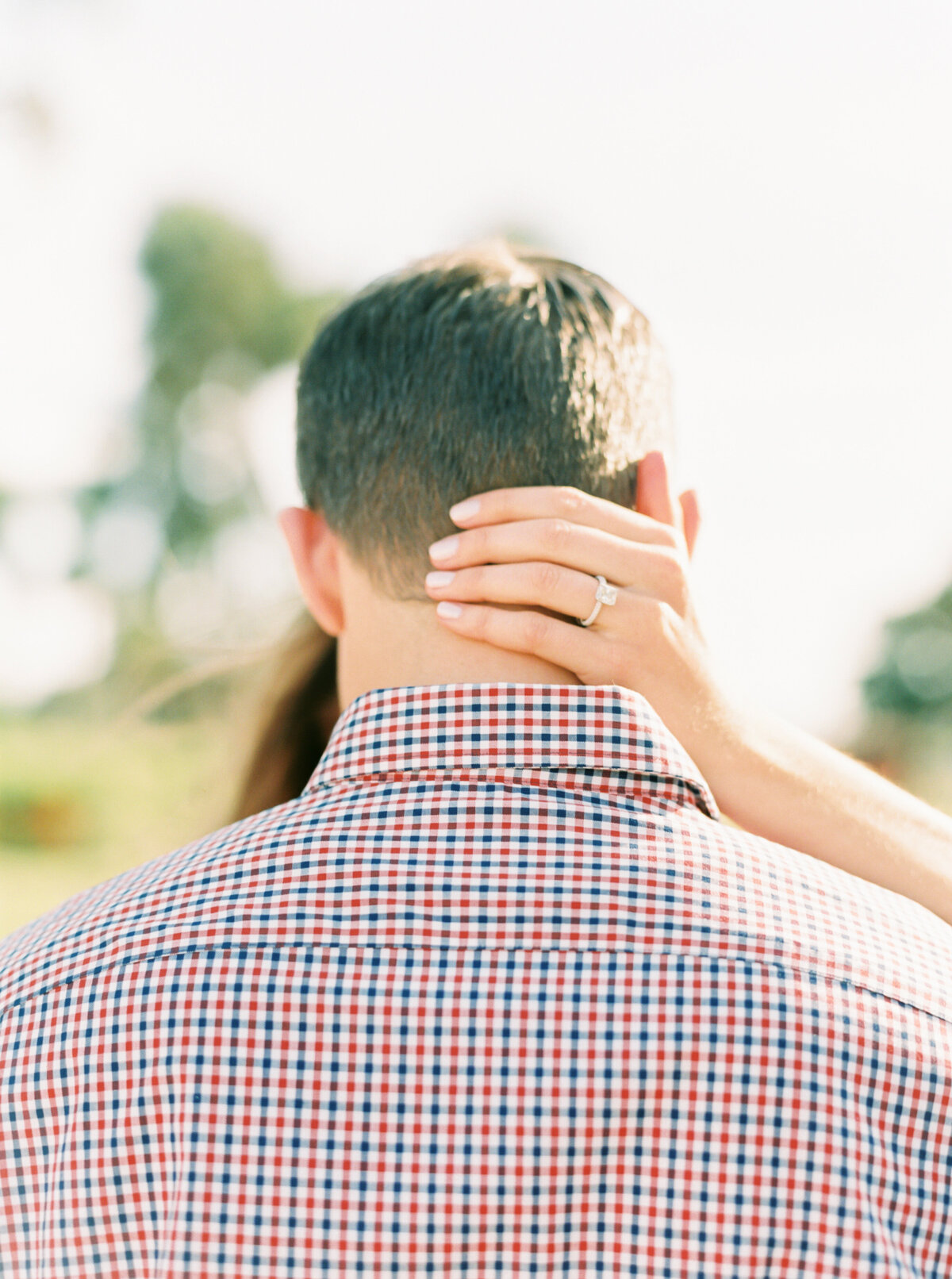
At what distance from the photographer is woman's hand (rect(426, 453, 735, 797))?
4.27 ft

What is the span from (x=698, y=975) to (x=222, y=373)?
25.6 m

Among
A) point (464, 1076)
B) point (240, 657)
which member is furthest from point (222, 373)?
point (464, 1076)

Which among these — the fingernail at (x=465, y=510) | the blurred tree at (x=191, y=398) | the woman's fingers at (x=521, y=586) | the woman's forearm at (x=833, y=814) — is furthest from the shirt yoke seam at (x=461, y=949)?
the blurred tree at (x=191, y=398)

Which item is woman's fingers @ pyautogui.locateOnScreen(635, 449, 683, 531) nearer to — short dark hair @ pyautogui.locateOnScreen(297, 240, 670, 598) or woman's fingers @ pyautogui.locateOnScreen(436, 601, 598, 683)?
short dark hair @ pyautogui.locateOnScreen(297, 240, 670, 598)

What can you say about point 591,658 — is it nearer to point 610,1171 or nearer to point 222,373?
point 610,1171

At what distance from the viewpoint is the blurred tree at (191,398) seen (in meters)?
23.1

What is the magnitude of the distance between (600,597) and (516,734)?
0.28 m

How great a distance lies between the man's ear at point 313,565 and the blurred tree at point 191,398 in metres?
21.0

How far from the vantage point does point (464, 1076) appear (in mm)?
1001

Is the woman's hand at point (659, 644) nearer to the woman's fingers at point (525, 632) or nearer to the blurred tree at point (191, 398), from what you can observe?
the woman's fingers at point (525, 632)

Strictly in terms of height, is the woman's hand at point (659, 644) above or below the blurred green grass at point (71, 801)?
above

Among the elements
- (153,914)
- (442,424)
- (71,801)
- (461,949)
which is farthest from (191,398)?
(461,949)

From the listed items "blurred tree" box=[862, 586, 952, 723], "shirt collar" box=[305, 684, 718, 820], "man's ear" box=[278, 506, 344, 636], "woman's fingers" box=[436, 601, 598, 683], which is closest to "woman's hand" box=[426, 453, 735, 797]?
"woman's fingers" box=[436, 601, 598, 683]

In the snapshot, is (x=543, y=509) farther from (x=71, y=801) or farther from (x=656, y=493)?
(x=71, y=801)
